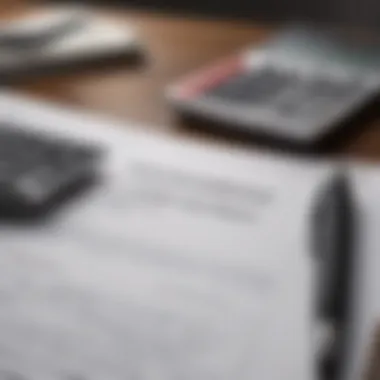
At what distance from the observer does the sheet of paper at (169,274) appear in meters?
0.43

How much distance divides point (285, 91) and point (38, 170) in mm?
195

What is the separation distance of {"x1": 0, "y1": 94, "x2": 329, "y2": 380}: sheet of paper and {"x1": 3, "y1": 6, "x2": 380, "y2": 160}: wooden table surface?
0.04 m

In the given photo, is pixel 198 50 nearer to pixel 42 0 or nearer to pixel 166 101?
pixel 166 101

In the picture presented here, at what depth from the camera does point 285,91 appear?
2.23 ft

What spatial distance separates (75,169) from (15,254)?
0.27 ft

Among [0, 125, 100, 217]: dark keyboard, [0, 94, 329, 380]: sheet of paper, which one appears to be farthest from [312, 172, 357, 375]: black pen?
[0, 125, 100, 217]: dark keyboard

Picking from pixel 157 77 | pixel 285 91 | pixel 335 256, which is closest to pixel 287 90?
pixel 285 91

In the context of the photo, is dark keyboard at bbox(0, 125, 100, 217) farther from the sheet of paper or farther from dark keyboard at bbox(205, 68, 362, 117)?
dark keyboard at bbox(205, 68, 362, 117)

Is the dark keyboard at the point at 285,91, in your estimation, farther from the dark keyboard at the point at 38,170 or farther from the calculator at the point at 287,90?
the dark keyboard at the point at 38,170

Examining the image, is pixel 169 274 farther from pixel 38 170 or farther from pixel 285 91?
pixel 285 91

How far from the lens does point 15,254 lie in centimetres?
52

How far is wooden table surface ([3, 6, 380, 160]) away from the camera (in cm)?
67

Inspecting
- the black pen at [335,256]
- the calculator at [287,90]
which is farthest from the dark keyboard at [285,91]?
the black pen at [335,256]

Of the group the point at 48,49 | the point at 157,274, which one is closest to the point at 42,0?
the point at 48,49
